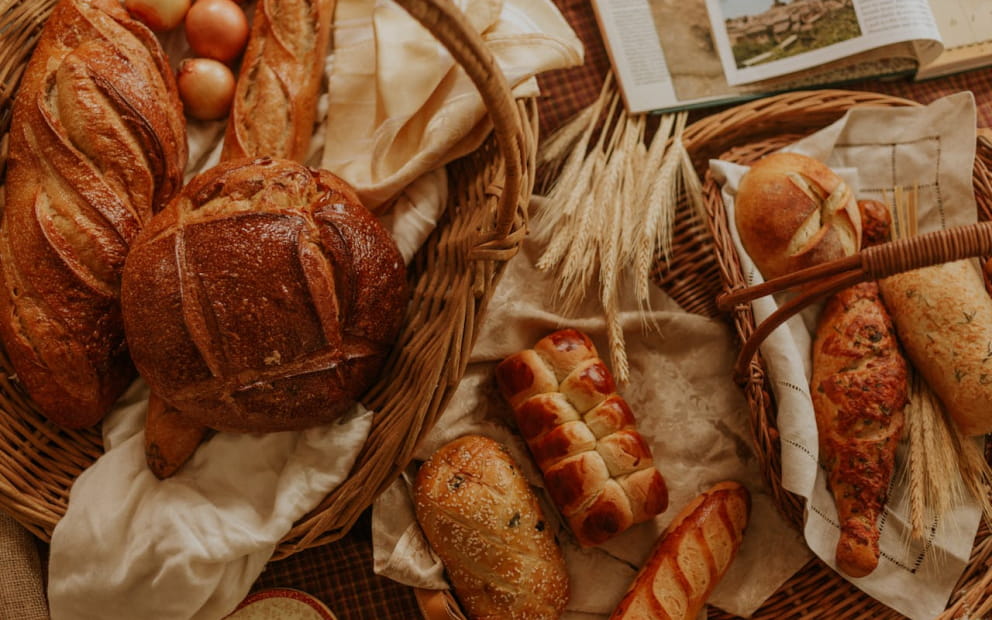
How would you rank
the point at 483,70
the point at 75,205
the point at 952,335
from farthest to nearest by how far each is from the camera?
the point at 952,335
the point at 75,205
the point at 483,70

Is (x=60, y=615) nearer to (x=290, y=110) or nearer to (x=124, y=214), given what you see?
(x=124, y=214)

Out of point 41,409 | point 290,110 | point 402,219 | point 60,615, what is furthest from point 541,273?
point 60,615

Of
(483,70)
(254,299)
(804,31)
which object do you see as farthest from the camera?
(804,31)

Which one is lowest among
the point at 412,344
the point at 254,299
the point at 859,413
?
the point at 859,413

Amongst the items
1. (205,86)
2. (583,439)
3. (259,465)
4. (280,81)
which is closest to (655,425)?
(583,439)

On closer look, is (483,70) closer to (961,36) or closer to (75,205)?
(75,205)

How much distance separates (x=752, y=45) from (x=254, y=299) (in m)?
1.34

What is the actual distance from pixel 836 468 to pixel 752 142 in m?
0.76

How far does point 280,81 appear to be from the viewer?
59.1 inches

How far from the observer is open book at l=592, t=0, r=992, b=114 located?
5.83ft

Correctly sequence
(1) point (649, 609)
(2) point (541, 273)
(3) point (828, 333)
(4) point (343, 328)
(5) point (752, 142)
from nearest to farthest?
(4) point (343, 328) → (1) point (649, 609) → (3) point (828, 333) → (2) point (541, 273) → (5) point (752, 142)

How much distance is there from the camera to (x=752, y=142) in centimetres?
175

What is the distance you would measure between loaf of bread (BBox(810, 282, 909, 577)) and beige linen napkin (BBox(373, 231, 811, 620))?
0.45ft

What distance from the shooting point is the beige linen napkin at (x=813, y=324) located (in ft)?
4.77
